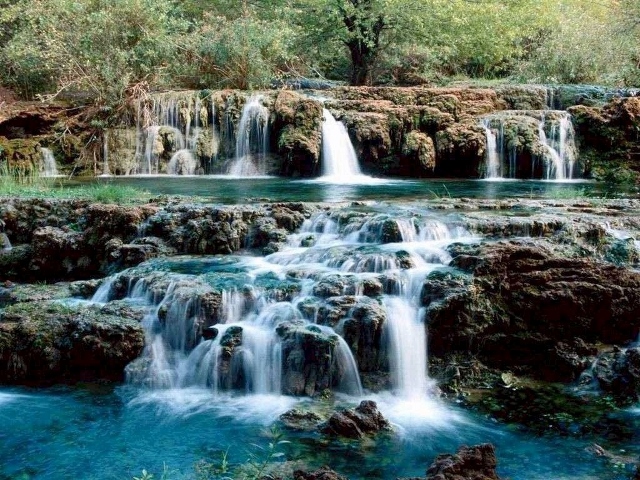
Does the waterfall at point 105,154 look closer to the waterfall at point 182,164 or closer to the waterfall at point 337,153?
the waterfall at point 182,164

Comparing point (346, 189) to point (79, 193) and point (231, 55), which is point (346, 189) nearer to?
point (79, 193)

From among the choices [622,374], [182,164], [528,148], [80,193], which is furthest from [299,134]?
[622,374]

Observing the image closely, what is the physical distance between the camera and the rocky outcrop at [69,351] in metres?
6.89

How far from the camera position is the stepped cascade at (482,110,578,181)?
1609 cm

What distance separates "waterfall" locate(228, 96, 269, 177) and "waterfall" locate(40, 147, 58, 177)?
4.21 metres

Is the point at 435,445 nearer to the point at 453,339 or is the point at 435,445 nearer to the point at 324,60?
the point at 453,339

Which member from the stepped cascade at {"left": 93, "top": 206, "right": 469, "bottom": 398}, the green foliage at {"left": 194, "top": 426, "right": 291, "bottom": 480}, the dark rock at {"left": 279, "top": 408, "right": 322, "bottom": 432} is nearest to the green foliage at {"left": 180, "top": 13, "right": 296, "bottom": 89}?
the stepped cascade at {"left": 93, "top": 206, "right": 469, "bottom": 398}

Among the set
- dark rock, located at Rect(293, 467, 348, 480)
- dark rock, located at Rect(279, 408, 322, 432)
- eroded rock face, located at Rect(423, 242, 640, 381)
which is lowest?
dark rock, located at Rect(279, 408, 322, 432)

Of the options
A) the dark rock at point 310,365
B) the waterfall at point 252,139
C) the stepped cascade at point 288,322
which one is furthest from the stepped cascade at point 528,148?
the dark rock at point 310,365

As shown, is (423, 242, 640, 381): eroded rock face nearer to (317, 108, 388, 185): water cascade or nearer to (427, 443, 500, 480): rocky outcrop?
(427, 443, 500, 480): rocky outcrop

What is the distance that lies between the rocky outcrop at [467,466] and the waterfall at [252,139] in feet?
42.6

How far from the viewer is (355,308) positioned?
6.85m

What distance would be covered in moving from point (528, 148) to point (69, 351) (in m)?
12.1

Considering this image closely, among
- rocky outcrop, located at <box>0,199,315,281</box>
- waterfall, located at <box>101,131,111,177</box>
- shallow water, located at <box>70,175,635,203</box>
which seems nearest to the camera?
rocky outcrop, located at <box>0,199,315,281</box>
